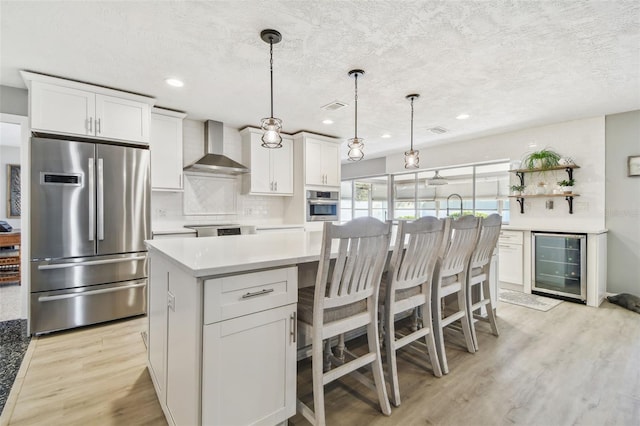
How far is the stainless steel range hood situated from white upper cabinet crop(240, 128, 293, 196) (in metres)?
0.25

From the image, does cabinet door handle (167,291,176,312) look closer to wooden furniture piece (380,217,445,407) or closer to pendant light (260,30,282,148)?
wooden furniture piece (380,217,445,407)

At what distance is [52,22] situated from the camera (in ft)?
6.68

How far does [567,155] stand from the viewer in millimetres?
4199

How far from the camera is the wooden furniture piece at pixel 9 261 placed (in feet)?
14.5

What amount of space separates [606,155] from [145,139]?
5.72 m

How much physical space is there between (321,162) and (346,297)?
365cm

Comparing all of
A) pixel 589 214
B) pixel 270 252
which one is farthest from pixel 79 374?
pixel 589 214

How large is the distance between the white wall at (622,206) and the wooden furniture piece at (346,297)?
13.5 ft

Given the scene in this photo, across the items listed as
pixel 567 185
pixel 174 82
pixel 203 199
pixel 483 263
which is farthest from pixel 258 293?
pixel 567 185

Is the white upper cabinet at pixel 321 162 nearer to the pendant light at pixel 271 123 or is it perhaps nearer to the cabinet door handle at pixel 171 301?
the pendant light at pixel 271 123

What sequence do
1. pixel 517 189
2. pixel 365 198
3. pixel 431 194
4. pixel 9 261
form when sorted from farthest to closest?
1. pixel 365 198
2. pixel 431 194
3. pixel 517 189
4. pixel 9 261

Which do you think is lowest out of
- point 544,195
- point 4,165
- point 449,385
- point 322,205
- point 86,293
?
point 449,385

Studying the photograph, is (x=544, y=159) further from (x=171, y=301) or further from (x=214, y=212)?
(x=171, y=301)

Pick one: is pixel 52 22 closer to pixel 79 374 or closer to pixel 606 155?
pixel 79 374
